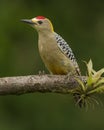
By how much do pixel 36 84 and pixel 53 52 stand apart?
189cm

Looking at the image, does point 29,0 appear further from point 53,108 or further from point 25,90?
point 25,90

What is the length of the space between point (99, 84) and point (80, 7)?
9.95 m

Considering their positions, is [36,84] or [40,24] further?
[40,24]

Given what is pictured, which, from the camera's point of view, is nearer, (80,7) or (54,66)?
(54,66)

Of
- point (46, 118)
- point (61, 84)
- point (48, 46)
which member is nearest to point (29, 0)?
point (46, 118)

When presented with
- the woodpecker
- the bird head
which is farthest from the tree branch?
the bird head

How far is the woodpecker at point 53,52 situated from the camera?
32.6ft

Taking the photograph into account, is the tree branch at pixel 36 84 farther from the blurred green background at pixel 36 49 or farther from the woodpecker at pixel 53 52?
the blurred green background at pixel 36 49

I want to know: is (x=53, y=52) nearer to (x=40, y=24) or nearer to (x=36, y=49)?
(x=40, y=24)

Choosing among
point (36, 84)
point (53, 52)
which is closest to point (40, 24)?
point (53, 52)

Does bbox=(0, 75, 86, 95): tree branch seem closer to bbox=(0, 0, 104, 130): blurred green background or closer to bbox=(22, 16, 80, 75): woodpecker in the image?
bbox=(22, 16, 80, 75): woodpecker

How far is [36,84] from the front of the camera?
819cm

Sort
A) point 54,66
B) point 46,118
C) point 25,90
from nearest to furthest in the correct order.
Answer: point 25,90, point 54,66, point 46,118

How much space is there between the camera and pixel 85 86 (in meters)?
8.15
